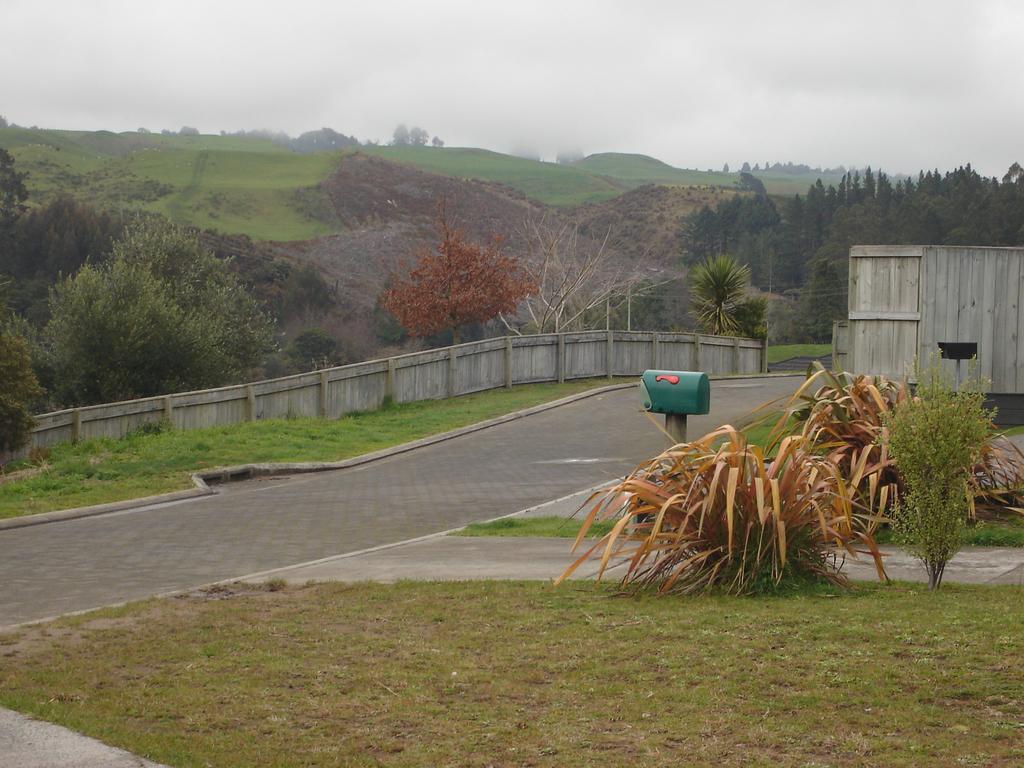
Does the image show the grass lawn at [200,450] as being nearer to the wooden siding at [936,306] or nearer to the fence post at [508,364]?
the fence post at [508,364]

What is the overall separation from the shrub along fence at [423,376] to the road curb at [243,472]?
11.0 ft

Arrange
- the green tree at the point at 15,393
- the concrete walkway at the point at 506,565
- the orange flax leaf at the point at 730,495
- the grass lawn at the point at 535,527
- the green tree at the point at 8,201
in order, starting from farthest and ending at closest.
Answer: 1. the green tree at the point at 8,201
2. the green tree at the point at 15,393
3. the grass lawn at the point at 535,527
4. the concrete walkway at the point at 506,565
5. the orange flax leaf at the point at 730,495

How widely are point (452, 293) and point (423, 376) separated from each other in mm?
8669

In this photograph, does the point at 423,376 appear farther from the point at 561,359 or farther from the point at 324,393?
the point at 561,359

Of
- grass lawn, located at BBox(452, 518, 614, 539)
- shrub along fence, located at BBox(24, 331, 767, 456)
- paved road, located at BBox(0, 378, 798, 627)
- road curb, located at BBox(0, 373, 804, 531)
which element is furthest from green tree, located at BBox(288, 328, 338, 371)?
grass lawn, located at BBox(452, 518, 614, 539)

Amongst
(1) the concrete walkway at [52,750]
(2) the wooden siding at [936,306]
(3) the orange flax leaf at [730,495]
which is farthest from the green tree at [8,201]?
(1) the concrete walkway at [52,750]

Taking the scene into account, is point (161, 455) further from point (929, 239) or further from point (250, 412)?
point (929, 239)

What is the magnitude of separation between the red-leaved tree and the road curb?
994 centimetres

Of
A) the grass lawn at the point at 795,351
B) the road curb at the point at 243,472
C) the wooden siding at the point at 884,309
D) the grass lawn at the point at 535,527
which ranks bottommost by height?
the grass lawn at the point at 795,351

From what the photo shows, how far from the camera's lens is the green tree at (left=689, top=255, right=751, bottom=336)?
1462 inches

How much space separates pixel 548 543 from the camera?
11.8 metres

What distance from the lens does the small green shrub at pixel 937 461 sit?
796 centimetres

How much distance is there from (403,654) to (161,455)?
13513 millimetres

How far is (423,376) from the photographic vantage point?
28.5 m
